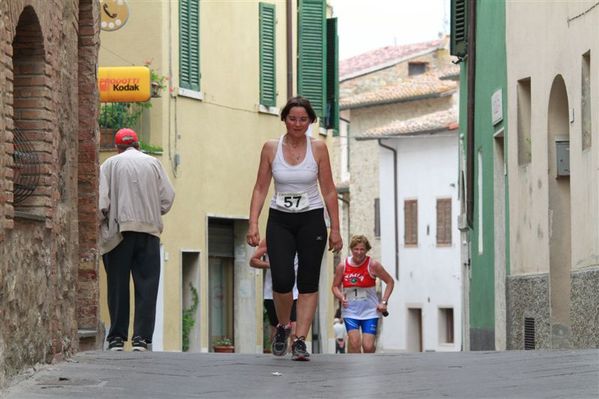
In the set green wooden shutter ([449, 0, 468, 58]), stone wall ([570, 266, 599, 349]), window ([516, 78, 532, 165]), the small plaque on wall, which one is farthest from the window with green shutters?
stone wall ([570, 266, 599, 349])

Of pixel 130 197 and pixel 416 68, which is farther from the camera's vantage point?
pixel 416 68

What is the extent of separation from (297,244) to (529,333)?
7.28 m

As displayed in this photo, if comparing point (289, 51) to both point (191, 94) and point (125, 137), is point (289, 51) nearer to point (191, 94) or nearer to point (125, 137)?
point (191, 94)

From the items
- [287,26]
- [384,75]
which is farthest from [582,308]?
Answer: [384,75]

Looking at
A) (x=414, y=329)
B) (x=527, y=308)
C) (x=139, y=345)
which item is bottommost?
(x=414, y=329)

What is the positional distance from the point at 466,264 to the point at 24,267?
18326 mm

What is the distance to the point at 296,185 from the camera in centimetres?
1180

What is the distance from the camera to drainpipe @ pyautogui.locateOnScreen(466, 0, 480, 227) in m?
24.2

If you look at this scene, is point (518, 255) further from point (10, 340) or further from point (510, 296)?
point (10, 340)

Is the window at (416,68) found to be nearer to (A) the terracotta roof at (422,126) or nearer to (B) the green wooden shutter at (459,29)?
(A) the terracotta roof at (422,126)

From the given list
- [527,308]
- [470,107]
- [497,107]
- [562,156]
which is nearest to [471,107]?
[470,107]

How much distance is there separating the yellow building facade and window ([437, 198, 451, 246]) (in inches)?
744

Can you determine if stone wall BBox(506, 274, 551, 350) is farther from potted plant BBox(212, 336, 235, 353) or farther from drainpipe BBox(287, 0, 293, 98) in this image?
drainpipe BBox(287, 0, 293, 98)

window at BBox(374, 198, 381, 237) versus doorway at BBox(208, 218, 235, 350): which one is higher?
window at BBox(374, 198, 381, 237)
